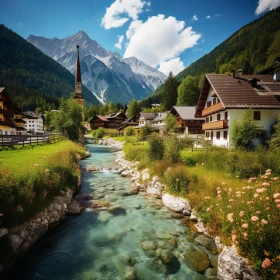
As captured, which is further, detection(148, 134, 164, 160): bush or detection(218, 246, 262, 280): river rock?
detection(148, 134, 164, 160): bush

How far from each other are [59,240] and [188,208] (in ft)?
27.2

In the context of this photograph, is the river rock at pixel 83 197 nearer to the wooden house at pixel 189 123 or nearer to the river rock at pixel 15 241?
the river rock at pixel 15 241

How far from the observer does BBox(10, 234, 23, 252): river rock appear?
317 inches

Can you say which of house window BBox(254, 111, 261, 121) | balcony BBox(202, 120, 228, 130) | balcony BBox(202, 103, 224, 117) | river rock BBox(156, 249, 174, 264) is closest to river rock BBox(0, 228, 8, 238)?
river rock BBox(156, 249, 174, 264)

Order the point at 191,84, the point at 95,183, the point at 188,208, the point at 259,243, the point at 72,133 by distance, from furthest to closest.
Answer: the point at 191,84
the point at 72,133
the point at 95,183
the point at 188,208
the point at 259,243

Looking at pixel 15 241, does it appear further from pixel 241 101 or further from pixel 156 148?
pixel 241 101

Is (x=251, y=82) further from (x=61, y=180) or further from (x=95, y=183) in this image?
(x=61, y=180)

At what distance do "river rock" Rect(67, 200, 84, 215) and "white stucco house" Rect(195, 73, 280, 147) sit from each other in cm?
2052

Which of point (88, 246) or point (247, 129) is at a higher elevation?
point (247, 129)

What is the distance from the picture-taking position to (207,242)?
9953mm

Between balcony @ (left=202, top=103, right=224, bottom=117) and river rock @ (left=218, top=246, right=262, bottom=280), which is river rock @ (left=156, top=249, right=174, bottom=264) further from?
balcony @ (left=202, top=103, right=224, bottom=117)

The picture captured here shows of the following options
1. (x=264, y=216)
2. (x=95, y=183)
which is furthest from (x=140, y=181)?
(x=264, y=216)

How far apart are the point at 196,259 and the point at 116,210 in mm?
6684

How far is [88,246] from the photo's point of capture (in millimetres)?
9695
